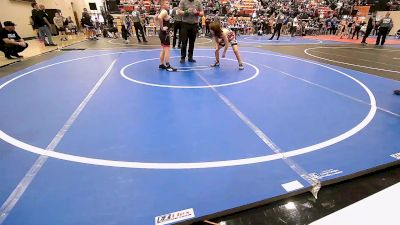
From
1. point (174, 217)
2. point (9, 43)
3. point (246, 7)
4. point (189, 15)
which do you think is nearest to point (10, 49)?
point (9, 43)

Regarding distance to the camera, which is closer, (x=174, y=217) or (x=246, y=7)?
(x=174, y=217)

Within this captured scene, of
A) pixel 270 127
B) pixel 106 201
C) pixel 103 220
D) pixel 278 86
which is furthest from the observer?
pixel 278 86

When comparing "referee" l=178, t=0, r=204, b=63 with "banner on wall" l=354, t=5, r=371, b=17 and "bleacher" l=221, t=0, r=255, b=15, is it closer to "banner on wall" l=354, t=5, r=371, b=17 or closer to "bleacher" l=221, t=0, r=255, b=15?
"bleacher" l=221, t=0, r=255, b=15

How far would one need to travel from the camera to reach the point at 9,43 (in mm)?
8094

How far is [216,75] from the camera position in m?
5.85

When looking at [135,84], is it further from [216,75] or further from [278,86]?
[278,86]

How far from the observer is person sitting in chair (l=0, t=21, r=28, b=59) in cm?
807

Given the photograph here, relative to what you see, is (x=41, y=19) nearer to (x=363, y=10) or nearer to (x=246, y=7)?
(x=246, y=7)

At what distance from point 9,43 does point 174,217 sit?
938cm

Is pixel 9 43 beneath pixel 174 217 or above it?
above

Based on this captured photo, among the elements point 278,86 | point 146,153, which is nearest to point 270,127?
point 146,153

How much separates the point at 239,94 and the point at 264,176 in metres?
2.40

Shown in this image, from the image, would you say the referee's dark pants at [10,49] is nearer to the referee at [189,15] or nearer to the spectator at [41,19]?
the spectator at [41,19]

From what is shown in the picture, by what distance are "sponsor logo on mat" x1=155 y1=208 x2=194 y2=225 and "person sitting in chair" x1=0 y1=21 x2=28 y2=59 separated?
915 cm
